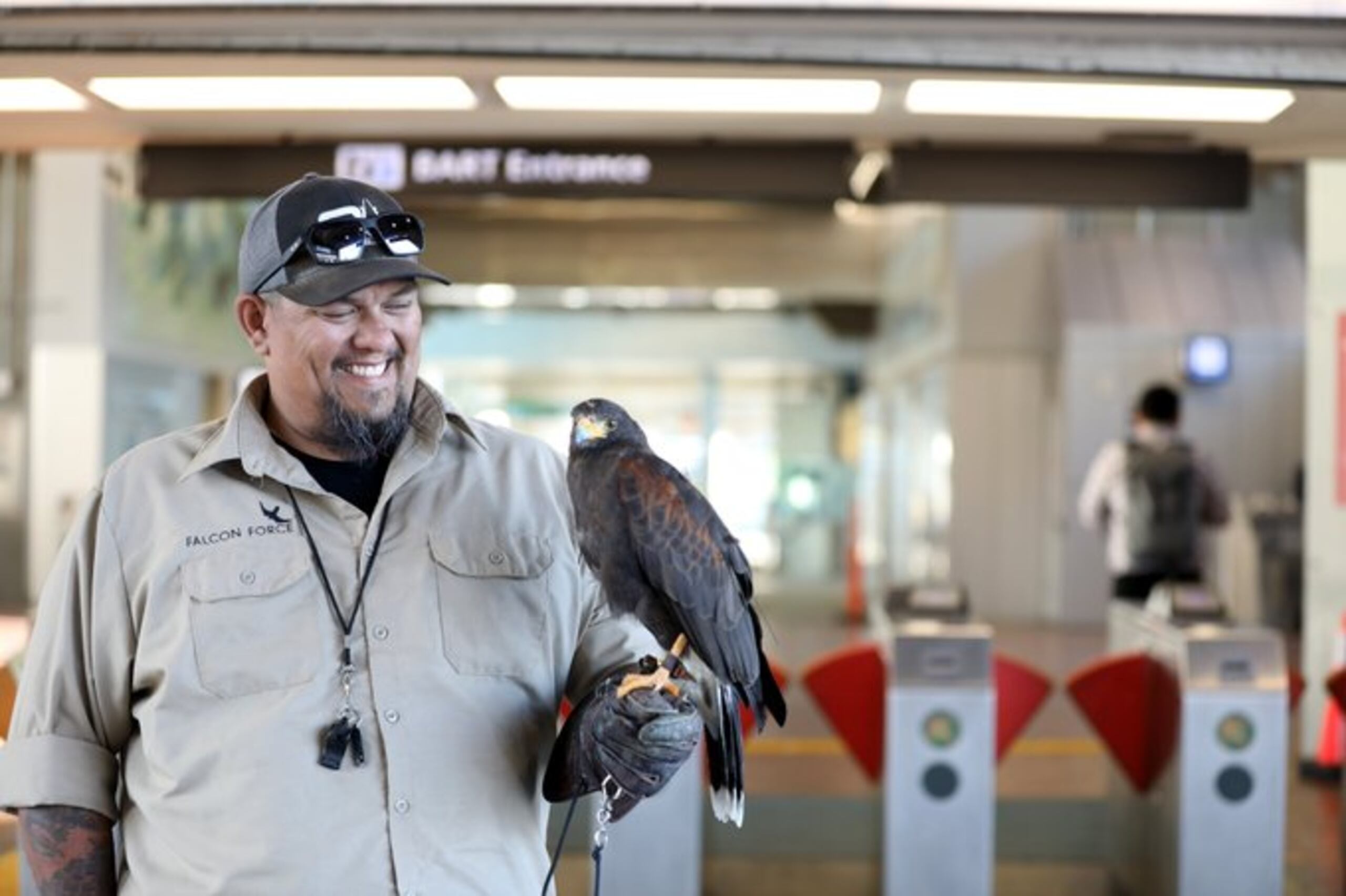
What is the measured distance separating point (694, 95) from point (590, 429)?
303 cm

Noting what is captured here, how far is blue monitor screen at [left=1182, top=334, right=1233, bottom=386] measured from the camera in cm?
1479

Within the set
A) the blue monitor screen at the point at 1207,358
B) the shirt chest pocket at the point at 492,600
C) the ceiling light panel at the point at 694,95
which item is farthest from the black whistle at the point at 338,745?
the blue monitor screen at the point at 1207,358

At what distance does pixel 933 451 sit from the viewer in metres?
16.7

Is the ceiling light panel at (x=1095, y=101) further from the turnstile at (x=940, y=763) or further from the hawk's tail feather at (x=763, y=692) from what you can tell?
the hawk's tail feather at (x=763, y=692)

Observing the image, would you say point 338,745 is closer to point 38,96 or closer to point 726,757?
point 726,757

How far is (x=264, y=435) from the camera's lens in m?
2.14

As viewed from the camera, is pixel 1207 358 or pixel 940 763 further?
pixel 1207 358

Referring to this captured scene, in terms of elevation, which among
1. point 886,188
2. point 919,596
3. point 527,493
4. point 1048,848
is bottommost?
point 1048,848

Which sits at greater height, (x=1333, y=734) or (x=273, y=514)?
(x=273, y=514)

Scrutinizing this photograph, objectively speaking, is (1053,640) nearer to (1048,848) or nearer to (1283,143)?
(1048,848)

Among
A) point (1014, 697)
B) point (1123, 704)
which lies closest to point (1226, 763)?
point (1123, 704)

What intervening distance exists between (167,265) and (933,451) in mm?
8266

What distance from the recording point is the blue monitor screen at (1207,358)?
14789 millimetres

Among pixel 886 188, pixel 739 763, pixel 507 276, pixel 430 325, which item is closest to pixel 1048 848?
pixel 886 188
